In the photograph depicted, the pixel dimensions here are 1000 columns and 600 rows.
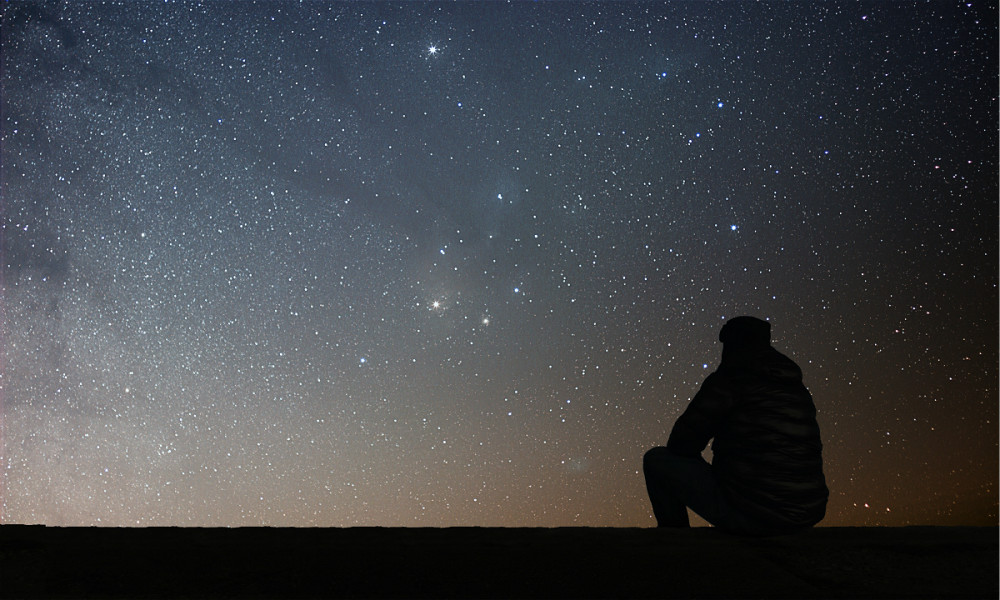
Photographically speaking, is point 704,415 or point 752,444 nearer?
point 752,444

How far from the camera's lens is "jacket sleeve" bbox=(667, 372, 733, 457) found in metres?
3.62

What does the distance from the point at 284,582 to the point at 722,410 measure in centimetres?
223

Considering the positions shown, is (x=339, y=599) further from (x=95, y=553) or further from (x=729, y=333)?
(x=729, y=333)

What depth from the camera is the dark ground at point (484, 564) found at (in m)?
2.56

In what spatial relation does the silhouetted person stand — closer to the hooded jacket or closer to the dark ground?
the hooded jacket

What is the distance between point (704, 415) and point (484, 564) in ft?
4.73

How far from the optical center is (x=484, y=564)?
289cm

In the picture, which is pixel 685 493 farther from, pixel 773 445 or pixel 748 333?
pixel 748 333

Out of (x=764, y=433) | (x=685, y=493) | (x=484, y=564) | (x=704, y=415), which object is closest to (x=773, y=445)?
(x=764, y=433)

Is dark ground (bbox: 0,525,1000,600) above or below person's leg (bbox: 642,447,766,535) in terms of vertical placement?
below

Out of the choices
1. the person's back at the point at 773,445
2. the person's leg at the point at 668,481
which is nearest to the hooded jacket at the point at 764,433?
the person's back at the point at 773,445

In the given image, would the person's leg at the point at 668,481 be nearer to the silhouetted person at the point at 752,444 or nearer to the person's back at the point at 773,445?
the silhouetted person at the point at 752,444

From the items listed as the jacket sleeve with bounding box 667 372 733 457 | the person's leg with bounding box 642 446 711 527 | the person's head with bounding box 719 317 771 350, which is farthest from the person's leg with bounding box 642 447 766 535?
the person's head with bounding box 719 317 771 350

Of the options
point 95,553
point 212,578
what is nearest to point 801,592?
point 212,578
